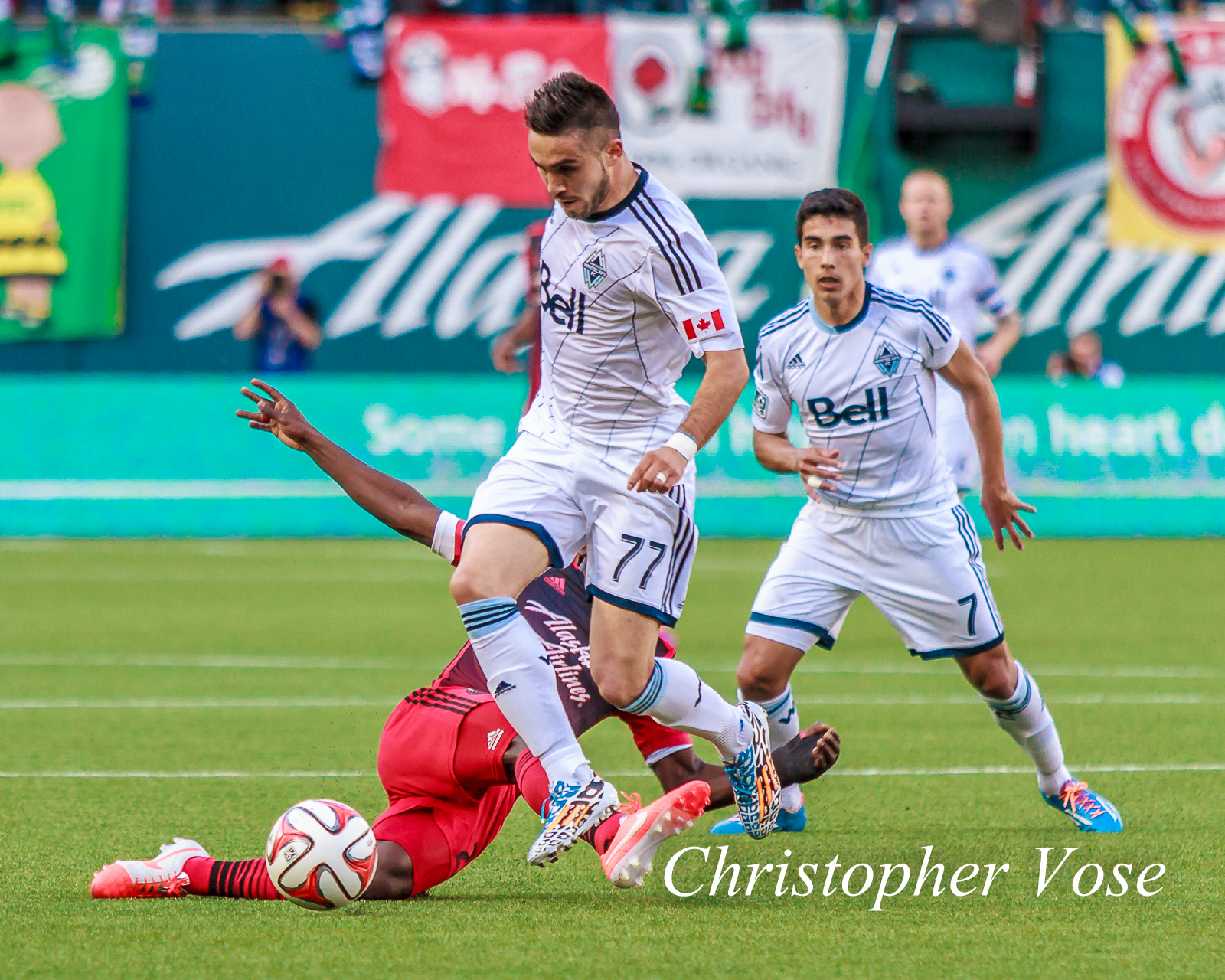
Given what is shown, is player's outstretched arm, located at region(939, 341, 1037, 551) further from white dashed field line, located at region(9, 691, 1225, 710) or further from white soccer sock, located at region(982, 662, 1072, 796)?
white dashed field line, located at region(9, 691, 1225, 710)

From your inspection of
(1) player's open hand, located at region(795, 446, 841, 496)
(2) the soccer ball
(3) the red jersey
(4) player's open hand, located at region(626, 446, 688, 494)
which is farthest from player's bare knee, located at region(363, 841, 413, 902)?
(1) player's open hand, located at region(795, 446, 841, 496)

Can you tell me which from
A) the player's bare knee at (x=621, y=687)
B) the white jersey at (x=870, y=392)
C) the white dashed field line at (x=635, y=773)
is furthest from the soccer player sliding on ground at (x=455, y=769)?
the white dashed field line at (x=635, y=773)

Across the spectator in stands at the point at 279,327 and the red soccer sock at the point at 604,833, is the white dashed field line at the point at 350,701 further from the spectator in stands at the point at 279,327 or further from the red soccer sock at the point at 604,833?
the spectator in stands at the point at 279,327

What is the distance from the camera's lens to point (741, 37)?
64.4 ft

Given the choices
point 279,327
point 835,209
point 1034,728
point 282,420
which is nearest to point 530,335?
point 835,209

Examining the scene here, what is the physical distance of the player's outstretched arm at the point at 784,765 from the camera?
199 inches

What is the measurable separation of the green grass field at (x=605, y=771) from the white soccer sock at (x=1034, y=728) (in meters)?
0.16

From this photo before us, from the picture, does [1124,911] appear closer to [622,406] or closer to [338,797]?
[622,406]

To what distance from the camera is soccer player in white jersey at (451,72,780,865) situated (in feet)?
15.7

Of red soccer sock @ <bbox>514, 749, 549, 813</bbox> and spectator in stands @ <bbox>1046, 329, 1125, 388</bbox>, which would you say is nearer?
red soccer sock @ <bbox>514, 749, 549, 813</bbox>

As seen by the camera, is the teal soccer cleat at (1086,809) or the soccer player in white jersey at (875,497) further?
the soccer player in white jersey at (875,497)

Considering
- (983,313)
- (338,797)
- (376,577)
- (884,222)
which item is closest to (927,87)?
(884,222)

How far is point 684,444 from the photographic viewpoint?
4855 mm

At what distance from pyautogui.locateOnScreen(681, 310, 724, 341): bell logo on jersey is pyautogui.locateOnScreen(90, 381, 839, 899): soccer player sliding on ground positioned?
91 centimetres
